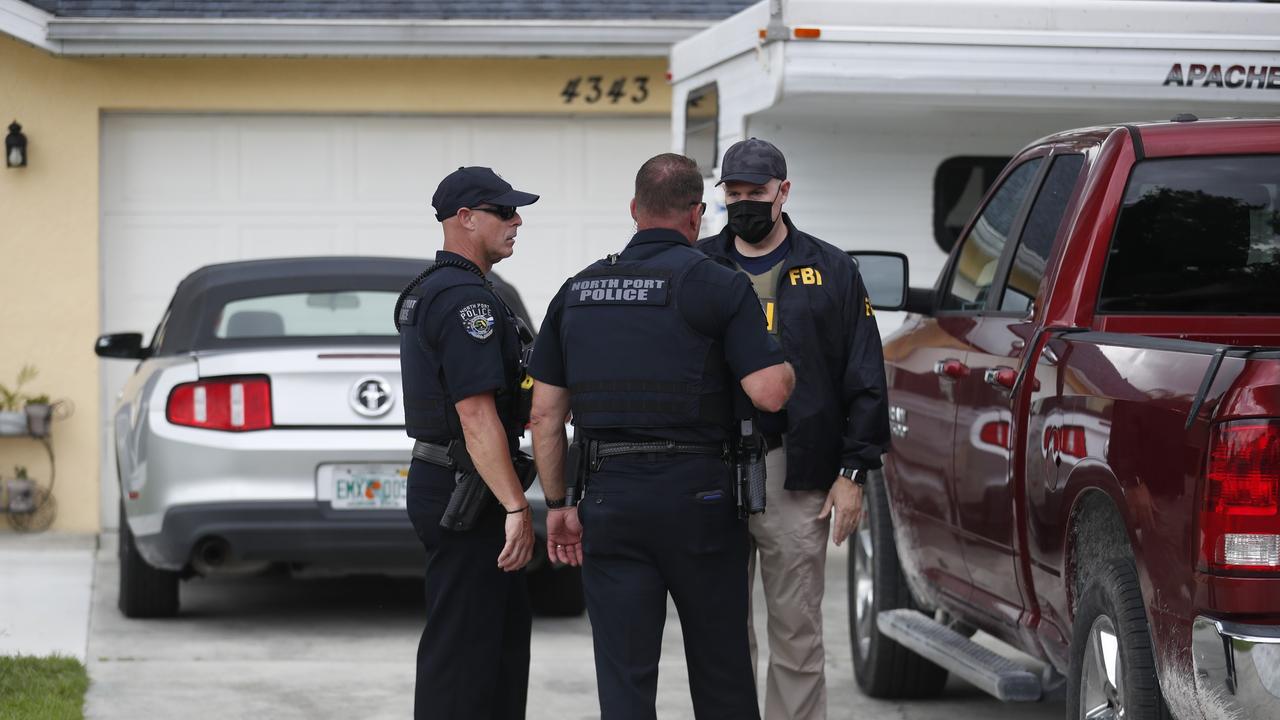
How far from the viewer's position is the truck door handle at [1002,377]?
5482 mm

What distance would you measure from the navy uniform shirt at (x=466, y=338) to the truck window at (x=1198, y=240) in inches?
65.5

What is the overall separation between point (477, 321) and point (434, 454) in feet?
1.36

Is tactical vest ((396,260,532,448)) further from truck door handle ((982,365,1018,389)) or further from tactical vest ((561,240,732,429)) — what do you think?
truck door handle ((982,365,1018,389))

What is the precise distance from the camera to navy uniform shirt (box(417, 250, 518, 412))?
4887mm

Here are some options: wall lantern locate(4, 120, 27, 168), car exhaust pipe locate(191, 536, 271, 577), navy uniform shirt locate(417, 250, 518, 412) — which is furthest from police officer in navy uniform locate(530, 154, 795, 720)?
wall lantern locate(4, 120, 27, 168)

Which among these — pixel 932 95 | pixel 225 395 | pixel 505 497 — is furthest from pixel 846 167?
pixel 505 497

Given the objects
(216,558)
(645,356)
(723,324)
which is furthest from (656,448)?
(216,558)

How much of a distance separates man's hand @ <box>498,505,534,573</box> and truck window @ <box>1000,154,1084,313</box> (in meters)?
1.67

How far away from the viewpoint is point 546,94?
1257 cm

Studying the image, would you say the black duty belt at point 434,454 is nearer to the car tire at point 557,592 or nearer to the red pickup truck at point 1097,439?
the red pickup truck at point 1097,439

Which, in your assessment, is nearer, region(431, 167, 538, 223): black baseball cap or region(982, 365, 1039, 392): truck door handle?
region(431, 167, 538, 223): black baseball cap

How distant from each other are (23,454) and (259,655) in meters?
4.87

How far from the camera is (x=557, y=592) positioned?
29.0 feet

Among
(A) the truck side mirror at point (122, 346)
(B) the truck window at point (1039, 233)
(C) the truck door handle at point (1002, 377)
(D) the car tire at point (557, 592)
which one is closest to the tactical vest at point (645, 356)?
(C) the truck door handle at point (1002, 377)
